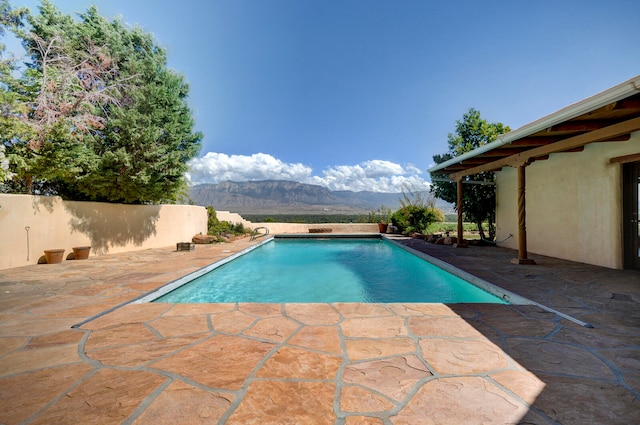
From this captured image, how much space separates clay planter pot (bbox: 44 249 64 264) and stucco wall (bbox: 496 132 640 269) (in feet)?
41.3

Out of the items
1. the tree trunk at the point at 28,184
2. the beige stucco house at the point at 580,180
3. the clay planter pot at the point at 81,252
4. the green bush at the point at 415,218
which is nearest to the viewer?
the beige stucco house at the point at 580,180

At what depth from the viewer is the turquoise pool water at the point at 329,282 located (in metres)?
4.83

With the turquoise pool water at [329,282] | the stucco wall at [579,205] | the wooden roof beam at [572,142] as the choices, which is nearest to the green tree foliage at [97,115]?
the turquoise pool water at [329,282]

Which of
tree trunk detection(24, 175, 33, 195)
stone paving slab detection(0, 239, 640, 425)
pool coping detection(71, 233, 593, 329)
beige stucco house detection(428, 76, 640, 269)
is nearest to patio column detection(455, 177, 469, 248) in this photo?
beige stucco house detection(428, 76, 640, 269)

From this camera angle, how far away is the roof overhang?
134 inches

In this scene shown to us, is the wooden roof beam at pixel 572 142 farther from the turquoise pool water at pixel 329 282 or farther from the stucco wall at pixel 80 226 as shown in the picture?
the stucco wall at pixel 80 226

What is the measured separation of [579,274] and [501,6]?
819 cm

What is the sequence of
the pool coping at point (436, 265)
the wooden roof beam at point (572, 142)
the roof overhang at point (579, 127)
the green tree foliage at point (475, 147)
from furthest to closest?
1. the green tree foliage at point (475, 147)
2. the wooden roof beam at point (572, 142)
3. the roof overhang at point (579, 127)
4. the pool coping at point (436, 265)

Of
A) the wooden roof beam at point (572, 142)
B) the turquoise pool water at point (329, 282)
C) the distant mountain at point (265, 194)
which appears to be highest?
the distant mountain at point (265, 194)

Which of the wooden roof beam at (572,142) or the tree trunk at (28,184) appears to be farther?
the tree trunk at (28,184)

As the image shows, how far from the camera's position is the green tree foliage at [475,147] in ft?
33.2

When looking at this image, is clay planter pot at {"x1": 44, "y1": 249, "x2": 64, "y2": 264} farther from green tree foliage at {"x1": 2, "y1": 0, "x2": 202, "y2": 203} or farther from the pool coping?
the pool coping

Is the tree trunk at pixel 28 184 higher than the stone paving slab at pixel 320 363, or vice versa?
the tree trunk at pixel 28 184

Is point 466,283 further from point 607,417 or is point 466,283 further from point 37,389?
point 37,389
